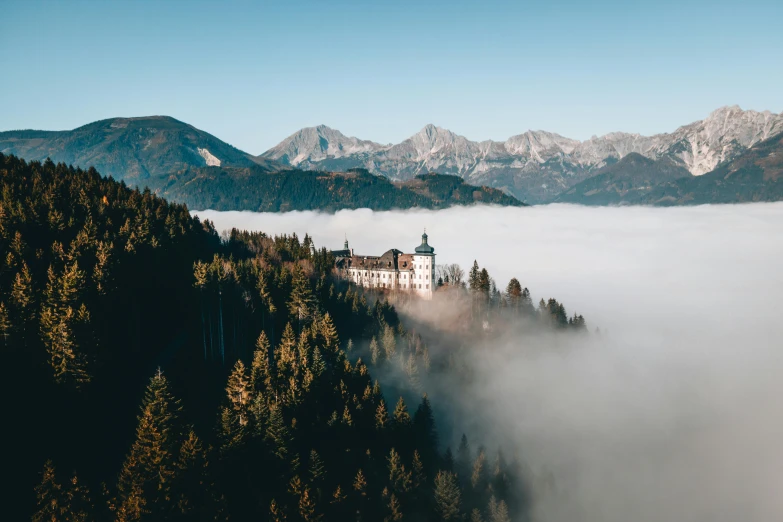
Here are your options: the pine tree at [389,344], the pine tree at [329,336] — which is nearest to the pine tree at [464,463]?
the pine tree at [389,344]

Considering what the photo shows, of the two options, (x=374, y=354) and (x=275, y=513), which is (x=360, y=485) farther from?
(x=374, y=354)

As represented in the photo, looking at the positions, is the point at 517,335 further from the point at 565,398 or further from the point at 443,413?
the point at 443,413

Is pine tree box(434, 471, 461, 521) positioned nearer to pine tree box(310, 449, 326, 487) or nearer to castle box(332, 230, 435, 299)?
pine tree box(310, 449, 326, 487)

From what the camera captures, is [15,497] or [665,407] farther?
[665,407]

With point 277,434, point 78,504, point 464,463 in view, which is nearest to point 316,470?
point 277,434

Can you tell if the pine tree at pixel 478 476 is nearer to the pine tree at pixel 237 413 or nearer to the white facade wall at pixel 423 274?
the pine tree at pixel 237 413

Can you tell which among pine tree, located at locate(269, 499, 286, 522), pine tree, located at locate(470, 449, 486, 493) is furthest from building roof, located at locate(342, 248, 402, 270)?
pine tree, located at locate(269, 499, 286, 522)

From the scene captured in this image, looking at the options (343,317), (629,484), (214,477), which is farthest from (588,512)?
(214,477)
